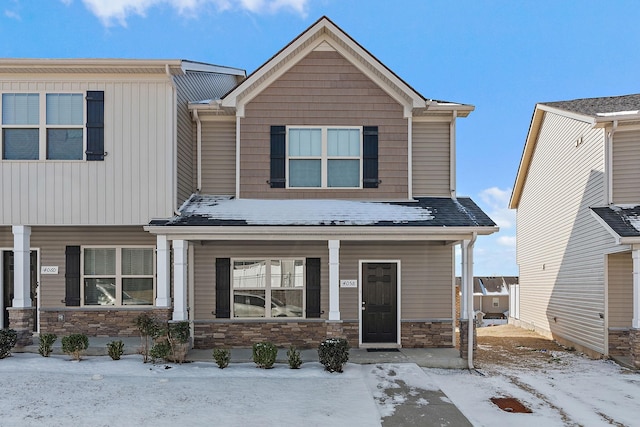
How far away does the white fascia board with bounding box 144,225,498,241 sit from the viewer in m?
8.96

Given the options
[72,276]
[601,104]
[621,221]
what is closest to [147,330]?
[72,276]

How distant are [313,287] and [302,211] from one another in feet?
6.28

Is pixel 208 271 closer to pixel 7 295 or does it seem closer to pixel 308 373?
pixel 308 373

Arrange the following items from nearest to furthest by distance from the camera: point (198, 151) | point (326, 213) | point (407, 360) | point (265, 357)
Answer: point (265, 357), point (407, 360), point (326, 213), point (198, 151)

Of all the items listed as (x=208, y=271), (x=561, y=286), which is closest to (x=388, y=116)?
(x=208, y=271)

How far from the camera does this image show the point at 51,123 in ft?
31.3

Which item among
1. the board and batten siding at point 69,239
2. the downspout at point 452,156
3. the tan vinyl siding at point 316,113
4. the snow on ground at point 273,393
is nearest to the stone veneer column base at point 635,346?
the snow on ground at point 273,393

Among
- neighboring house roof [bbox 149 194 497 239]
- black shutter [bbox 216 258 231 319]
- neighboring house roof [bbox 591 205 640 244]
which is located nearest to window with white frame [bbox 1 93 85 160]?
neighboring house roof [bbox 149 194 497 239]

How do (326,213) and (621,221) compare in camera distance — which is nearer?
(326,213)

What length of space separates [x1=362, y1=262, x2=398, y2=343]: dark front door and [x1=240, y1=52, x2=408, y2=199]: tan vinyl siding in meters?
1.74

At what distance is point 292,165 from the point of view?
1055 centimetres

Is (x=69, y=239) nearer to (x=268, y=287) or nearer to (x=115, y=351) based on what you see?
(x=115, y=351)

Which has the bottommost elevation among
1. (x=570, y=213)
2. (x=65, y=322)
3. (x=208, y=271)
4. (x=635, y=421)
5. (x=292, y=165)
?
(x=635, y=421)

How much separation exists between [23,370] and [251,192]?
5433mm
